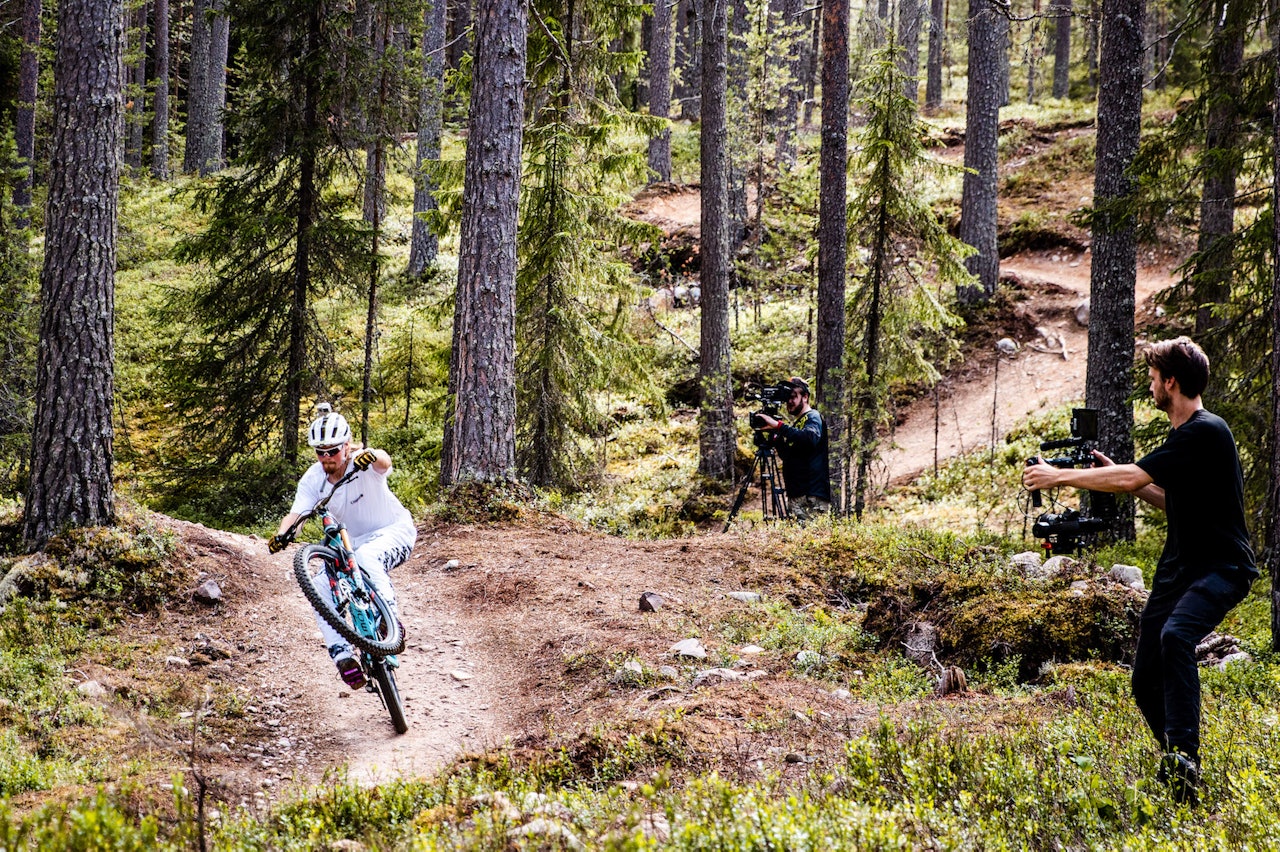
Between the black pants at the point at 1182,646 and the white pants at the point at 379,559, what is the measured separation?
4.92 m

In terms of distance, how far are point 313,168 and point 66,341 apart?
7678 mm

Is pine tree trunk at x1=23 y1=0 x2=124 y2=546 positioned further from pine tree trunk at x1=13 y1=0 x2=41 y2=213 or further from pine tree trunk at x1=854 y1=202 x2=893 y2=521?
pine tree trunk at x1=13 y1=0 x2=41 y2=213

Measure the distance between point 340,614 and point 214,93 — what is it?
35.3 metres

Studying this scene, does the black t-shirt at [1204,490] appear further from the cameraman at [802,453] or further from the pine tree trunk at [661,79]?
the pine tree trunk at [661,79]

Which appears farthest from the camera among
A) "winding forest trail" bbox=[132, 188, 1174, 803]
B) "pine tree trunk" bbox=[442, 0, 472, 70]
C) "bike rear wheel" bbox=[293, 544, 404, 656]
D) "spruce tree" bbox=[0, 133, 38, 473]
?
"pine tree trunk" bbox=[442, 0, 472, 70]

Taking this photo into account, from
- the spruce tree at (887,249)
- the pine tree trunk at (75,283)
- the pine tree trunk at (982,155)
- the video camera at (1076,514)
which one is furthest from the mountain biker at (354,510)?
the pine tree trunk at (982,155)

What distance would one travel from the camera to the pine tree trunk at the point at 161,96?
34.3 metres

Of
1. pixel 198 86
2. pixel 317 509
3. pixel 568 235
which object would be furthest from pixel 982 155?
pixel 198 86

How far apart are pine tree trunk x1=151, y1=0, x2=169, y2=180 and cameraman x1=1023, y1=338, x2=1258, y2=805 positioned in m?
→ 37.5

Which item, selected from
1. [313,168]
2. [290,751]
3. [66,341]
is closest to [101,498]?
[66,341]

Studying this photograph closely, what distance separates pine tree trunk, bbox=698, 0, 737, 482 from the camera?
50.5 ft

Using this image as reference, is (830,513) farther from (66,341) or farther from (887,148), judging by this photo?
(66,341)

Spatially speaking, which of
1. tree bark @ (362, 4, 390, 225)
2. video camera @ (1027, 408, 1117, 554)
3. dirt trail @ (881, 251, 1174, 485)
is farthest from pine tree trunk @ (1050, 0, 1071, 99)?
video camera @ (1027, 408, 1117, 554)

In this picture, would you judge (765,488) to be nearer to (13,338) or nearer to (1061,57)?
(13,338)
